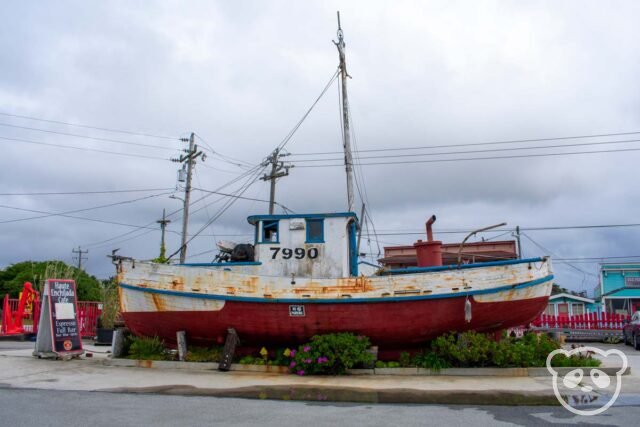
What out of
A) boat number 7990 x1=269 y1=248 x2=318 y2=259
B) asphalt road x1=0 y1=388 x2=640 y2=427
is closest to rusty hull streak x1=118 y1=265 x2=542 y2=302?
boat number 7990 x1=269 y1=248 x2=318 y2=259

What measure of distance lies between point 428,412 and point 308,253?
219 inches

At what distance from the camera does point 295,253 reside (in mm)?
12133

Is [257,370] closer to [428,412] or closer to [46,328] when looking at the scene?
[428,412]

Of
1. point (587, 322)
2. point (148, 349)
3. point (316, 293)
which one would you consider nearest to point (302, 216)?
point (316, 293)

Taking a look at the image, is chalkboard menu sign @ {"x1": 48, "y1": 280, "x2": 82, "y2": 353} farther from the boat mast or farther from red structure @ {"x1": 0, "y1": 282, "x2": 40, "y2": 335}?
the boat mast

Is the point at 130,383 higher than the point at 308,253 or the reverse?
the reverse

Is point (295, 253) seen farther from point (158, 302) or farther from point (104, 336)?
point (104, 336)

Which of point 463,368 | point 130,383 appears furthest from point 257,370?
point 463,368

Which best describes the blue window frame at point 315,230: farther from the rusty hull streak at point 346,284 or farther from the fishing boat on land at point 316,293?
the rusty hull streak at point 346,284

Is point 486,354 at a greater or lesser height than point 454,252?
lesser

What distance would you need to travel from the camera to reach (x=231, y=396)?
8.47 meters

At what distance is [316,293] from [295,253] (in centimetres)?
135

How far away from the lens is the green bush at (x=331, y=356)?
34.5 feet

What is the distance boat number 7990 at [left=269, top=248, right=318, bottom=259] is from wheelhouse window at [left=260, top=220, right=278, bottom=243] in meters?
0.33
